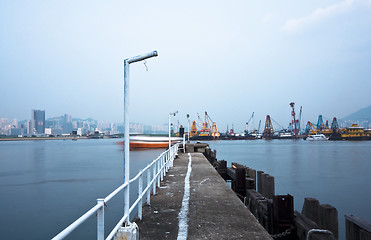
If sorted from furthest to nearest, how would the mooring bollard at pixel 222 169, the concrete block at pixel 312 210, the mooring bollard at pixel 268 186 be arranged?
the mooring bollard at pixel 222 169 < the mooring bollard at pixel 268 186 < the concrete block at pixel 312 210

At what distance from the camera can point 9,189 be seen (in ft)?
75.3

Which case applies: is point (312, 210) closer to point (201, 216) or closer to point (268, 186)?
point (201, 216)

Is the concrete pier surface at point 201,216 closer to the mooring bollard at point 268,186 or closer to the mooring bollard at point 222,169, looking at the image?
the mooring bollard at point 268,186

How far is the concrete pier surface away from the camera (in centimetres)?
523

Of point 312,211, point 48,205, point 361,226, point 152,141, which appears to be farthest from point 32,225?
point 152,141

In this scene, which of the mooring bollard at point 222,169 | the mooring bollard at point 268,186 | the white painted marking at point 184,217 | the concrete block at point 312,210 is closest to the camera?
the white painted marking at point 184,217

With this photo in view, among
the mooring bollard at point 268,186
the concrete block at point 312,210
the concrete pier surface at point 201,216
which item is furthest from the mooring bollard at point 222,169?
the concrete block at point 312,210

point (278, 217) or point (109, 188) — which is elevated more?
point (278, 217)

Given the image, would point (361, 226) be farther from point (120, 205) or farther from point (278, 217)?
point (120, 205)

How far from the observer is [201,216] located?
630cm

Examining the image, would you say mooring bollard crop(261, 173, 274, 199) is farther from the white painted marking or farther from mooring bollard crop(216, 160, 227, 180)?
mooring bollard crop(216, 160, 227, 180)

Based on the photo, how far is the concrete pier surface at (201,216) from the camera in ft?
17.2

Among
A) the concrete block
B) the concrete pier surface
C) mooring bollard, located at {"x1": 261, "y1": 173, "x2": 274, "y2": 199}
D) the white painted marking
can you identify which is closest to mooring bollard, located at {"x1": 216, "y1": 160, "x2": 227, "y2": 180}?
mooring bollard, located at {"x1": 261, "y1": 173, "x2": 274, "y2": 199}

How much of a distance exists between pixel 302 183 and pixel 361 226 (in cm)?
2077
